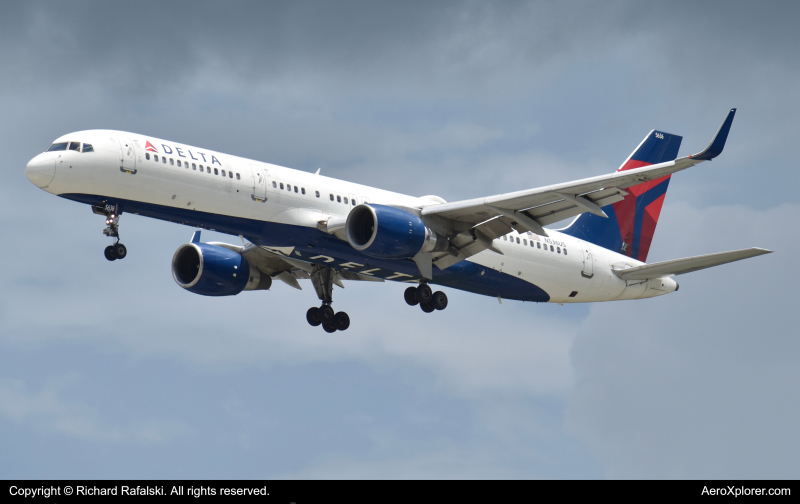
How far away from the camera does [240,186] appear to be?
3509 centimetres

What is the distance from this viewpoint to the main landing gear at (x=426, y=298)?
39.7 meters

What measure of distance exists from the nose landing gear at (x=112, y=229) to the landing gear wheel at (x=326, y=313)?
1155 centimetres

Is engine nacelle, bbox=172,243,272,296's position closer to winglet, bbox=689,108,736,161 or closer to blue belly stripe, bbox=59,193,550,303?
blue belly stripe, bbox=59,193,550,303

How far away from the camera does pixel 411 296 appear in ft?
131

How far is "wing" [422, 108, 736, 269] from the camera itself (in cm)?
3144

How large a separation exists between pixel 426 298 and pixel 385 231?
5529mm

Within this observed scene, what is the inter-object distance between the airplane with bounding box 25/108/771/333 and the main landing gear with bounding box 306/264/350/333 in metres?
0.06

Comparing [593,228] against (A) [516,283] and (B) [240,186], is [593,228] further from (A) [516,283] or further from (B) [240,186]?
(B) [240,186]

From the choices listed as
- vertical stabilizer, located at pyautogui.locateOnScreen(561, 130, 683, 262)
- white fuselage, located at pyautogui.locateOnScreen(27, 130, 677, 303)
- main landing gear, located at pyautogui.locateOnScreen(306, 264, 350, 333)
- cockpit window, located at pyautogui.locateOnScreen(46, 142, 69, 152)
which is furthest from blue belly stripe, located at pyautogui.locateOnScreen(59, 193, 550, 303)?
vertical stabilizer, located at pyautogui.locateOnScreen(561, 130, 683, 262)

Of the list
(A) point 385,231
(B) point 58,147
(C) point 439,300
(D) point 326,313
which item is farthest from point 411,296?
(B) point 58,147

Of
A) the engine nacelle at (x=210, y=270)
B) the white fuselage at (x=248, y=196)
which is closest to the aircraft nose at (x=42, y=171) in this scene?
the white fuselage at (x=248, y=196)

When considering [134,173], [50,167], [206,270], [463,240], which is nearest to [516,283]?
[463,240]

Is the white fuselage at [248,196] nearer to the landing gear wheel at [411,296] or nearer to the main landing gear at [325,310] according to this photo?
the landing gear wheel at [411,296]

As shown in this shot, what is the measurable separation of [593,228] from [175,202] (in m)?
21.6
